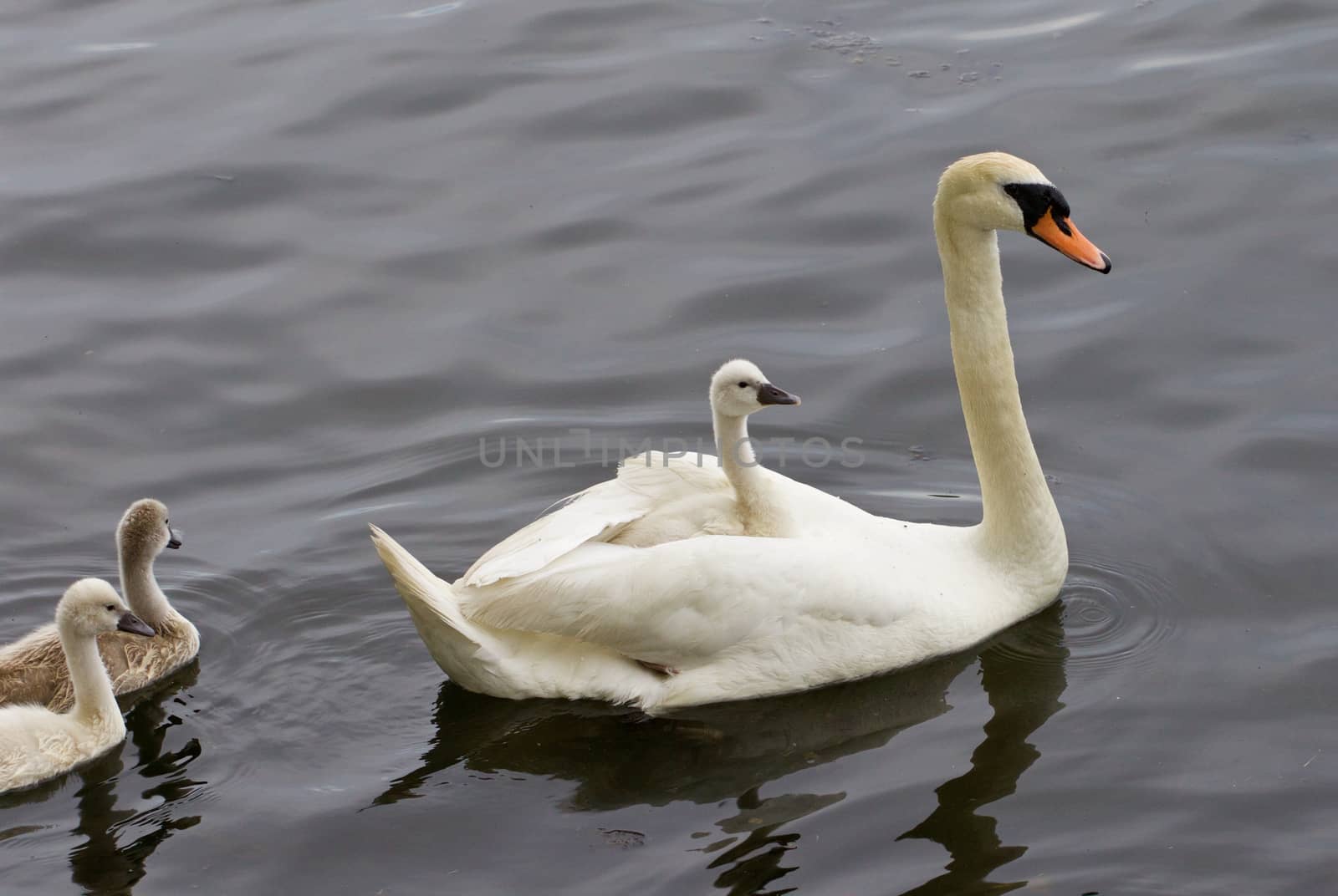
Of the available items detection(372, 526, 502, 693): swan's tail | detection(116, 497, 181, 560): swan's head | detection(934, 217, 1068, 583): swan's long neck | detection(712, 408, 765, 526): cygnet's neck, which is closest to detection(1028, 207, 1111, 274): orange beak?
detection(934, 217, 1068, 583): swan's long neck

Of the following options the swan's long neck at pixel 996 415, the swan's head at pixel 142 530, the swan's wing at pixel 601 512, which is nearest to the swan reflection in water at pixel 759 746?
the swan's long neck at pixel 996 415

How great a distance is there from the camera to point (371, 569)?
823 cm

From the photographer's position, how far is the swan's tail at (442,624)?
6797 mm

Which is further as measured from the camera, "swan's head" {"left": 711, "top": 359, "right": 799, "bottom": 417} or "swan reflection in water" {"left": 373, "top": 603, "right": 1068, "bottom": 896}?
"swan's head" {"left": 711, "top": 359, "right": 799, "bottom": 417}

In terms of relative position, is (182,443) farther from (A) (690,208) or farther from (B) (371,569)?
(A) (690,208)

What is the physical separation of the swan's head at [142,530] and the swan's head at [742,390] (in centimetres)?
247

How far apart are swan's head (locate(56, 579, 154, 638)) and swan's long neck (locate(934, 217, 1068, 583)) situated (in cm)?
353

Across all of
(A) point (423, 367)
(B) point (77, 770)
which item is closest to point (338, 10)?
(A) point (423, 367)

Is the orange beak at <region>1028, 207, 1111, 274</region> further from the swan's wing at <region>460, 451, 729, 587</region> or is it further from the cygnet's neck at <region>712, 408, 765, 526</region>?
the swan's wing at <region>460, 451, 729, 587</region>

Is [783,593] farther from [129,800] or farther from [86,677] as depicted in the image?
[86,677]

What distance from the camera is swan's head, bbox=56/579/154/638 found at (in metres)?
6.94

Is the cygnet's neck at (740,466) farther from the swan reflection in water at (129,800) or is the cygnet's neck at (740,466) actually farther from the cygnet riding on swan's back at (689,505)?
the swan reflection in water at (129,800)

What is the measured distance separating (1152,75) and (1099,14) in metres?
1.19

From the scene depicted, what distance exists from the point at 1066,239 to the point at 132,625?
4.08 m
